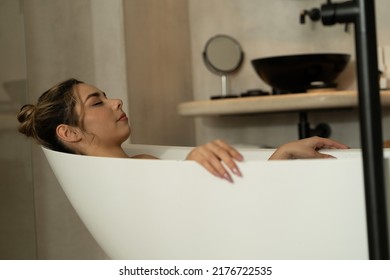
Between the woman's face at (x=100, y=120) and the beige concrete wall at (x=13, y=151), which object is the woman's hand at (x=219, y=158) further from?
the beige concrete wall at (x=13, y=151)

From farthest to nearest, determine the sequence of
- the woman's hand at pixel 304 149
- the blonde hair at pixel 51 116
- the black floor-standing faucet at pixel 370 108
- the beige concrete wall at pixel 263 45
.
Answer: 1. the beige concrete wall at pixel 263 45
2. the blonde hair at pixel 51 116
3. the woman's hand at pixel 304 149
4. the black floor-standing faucet at pixel 370 108

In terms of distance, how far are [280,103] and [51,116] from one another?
3.55 feet

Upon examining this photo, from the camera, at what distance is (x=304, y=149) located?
139 cm

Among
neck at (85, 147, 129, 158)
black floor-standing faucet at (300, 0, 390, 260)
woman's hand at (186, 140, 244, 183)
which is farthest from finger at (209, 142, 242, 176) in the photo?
neck at (85, 147, 129, 158)

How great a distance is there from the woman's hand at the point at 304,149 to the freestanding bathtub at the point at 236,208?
354mm

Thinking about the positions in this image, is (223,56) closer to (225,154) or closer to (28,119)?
(28,119)

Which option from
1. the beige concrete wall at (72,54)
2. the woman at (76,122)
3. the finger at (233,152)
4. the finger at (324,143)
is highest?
the beige concrete wall at (72,54)

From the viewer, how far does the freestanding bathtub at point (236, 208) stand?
0.98 meters

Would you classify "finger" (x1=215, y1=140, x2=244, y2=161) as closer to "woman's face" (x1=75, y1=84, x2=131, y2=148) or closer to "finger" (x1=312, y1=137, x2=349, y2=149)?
"finger" (x1=312, y1=137, x2=349, y2=149)

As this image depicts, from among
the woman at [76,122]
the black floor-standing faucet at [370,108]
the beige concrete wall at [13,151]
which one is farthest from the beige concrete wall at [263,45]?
the black floor-standing faucet at [370,108]

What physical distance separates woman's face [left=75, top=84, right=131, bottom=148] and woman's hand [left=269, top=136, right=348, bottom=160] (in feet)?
1.47

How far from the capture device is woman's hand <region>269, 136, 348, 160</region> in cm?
138

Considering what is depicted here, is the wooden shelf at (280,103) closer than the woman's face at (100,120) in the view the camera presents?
No

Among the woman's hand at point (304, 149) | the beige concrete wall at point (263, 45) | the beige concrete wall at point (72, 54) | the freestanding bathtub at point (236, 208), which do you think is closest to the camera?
the freestanding bathtub at point (236, 208)
